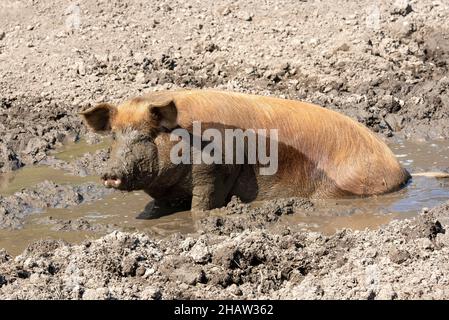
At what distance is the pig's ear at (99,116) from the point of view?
8.73m

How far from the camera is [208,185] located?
8.95 metres

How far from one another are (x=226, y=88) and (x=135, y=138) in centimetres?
552

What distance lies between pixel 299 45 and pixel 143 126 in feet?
23.2

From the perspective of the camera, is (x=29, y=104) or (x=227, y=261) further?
(x=29, y=104)

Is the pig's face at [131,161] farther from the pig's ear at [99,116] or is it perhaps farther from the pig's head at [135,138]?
the pig's ear at [99,116]

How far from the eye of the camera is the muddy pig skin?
8641mm

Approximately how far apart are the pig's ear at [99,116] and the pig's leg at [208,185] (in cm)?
93

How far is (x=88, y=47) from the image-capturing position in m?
15.7

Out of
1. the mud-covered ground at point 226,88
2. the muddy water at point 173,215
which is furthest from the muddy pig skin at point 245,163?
the mud-covered ground at point 226,88

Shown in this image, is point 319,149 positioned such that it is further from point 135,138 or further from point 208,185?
point 135,138

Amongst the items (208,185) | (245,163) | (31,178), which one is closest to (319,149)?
(245,163)
